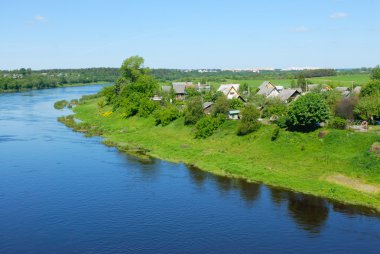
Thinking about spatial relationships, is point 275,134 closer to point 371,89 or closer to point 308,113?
point 308,113

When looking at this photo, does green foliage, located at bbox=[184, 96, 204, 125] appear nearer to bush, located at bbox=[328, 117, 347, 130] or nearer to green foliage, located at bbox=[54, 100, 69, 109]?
bush, located at bbox=[328, 117, 347, 130]

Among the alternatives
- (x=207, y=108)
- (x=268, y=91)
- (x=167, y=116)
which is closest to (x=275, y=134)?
(x=207, y=108)

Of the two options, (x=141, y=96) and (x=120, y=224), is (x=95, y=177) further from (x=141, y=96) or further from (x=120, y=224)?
(x=141, y=96)

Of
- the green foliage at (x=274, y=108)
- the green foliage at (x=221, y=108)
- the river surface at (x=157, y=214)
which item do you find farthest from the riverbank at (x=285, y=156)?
the green foliage at (x=274, y=108)

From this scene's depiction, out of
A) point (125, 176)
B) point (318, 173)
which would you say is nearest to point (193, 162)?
point (125, 176)

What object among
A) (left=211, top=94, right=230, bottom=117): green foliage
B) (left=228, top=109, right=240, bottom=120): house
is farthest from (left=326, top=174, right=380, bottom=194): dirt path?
(left=228, top=109, right=240, bottom=120): house
